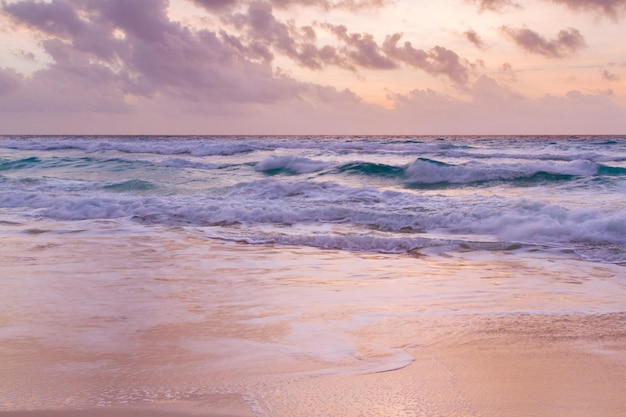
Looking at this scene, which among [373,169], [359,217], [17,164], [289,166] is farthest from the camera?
[17,164]

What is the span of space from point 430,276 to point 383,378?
8.75ft

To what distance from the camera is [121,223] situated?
31.3 feet

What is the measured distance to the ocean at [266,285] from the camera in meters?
3.08

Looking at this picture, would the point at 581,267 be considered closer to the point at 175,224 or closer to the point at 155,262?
the point at 155,262

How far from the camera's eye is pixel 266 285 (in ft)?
17.0

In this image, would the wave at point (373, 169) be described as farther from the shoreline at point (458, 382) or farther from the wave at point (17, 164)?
the shoreline at point (458, 382)

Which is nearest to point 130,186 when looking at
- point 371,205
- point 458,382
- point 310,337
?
point 371,205

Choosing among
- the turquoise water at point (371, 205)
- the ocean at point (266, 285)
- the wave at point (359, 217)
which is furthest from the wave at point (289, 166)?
the ocean at point (266, 285)

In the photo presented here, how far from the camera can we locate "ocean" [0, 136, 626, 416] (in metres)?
3.08

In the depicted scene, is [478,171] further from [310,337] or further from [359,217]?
[310,337]

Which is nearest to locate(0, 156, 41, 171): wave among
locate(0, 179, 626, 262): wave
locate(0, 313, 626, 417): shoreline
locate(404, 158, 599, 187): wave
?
locate(0, 179, 626, 262): wave

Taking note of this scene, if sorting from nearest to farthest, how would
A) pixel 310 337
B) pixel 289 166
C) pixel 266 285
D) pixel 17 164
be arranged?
pixel 310 337, pixel 266 285, pixel 289 166, pixel 17 164

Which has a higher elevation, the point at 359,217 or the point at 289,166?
the point at 289,166

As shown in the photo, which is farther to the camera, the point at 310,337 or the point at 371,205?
the point at 371,205
